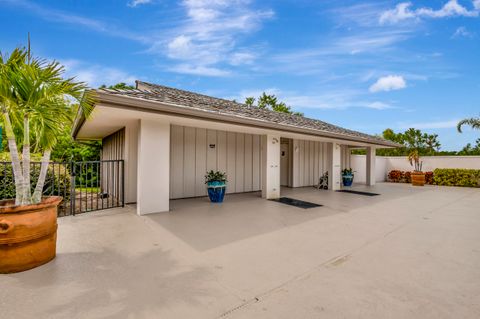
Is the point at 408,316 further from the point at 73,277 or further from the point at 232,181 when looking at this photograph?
the point at 232,181

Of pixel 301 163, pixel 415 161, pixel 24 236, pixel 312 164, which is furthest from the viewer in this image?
pixel 415 161

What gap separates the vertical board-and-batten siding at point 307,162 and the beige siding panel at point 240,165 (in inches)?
125

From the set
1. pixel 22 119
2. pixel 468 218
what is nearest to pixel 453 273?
pixel 468 218

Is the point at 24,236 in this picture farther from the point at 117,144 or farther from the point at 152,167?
the point at 117,144

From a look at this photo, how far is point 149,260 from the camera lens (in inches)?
116

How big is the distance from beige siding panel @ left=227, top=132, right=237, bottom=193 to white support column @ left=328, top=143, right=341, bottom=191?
468cm

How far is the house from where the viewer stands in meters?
5.00

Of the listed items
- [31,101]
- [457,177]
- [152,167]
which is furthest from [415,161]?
[31,101]

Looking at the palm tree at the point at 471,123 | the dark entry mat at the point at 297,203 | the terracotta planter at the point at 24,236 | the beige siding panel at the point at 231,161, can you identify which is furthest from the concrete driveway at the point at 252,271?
the palm tree at the point at 471,123

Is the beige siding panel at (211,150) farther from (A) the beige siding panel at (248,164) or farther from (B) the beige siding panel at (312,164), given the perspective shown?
(B) the beige siding panel at (312,164)

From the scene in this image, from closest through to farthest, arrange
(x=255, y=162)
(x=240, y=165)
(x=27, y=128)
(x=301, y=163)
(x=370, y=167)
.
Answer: (x=27, y=128), (x=240, y=165), (x=255, y=162), (x=301, y=163), (x=370, y=167)

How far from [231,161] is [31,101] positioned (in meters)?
6.62

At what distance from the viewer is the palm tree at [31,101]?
101 inches

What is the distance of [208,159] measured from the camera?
8250 millimetres
